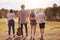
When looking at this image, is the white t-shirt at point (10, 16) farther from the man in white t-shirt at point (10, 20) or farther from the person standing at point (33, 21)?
the person standing at point (33, 21)

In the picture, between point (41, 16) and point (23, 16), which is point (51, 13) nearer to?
point (41, 16)

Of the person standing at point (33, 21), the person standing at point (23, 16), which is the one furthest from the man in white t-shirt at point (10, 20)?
the person standing at point (33, 21)

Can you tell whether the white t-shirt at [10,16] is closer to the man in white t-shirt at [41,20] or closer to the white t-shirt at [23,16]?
the white t-shirt at [23,16]

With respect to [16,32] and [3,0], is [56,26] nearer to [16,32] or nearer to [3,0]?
[16,32]

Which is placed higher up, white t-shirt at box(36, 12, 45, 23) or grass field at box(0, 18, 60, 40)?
white t-shirt at box(36, 12, 45, 23)

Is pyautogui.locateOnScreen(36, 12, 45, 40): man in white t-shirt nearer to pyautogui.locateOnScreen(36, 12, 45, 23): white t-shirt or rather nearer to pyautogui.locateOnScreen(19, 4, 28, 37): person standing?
pyautogui.locateOnScreen(36, 12, 45, 23): white t-shirt

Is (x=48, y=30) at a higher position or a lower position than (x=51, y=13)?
lower

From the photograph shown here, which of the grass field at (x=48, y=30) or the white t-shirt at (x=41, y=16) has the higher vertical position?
the white t-shirt at (x=41, y=16)

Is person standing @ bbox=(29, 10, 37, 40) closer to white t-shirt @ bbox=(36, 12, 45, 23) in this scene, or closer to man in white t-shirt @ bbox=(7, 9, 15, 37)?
white t-shirt @ bbox=(36, 12, 45, 23)

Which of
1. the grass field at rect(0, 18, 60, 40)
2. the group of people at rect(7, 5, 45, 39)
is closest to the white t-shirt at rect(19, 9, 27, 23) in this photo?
the group of people at rect(7, 5, 45, 39)

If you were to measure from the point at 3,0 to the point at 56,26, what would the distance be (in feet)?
3.01

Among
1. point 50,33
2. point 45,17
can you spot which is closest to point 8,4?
point 45,17

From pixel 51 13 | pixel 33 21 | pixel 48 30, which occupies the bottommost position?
pixel 48 30

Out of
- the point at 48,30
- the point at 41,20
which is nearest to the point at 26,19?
the point at 41,20
